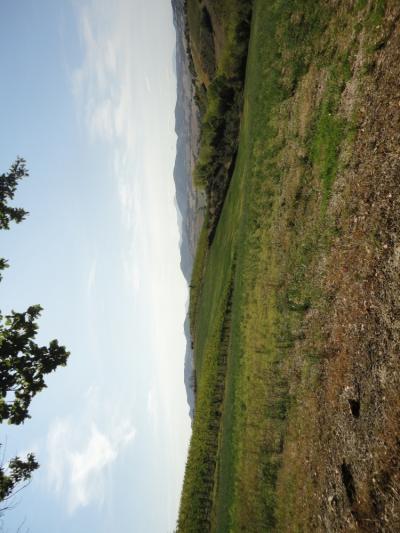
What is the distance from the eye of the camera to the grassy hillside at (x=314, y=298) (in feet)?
33.7

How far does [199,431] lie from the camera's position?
2678 cm

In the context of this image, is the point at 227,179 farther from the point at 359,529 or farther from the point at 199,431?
the point at 359,529

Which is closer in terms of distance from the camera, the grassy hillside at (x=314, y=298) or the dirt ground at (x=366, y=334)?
the dirt ground at (x=366, y=334)

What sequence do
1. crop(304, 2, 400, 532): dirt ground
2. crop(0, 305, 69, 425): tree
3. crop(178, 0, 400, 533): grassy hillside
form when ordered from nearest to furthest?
crop(304, 2, 400, 532): dirt ground → crop(178, 0, 400, 533): grassy hillside → crop(0, 305, 69, 425): tree

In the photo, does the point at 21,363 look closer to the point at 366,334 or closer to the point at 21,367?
the point at 21,367

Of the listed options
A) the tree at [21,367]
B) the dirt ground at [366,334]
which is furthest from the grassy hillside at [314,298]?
the tree at [21,367]

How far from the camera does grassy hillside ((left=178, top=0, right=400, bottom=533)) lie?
10.3 m

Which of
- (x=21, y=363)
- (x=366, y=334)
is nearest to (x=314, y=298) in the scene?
(x=366, y=334)

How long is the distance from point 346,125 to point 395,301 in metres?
7.99

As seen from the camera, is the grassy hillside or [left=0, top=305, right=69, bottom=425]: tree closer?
the grassy hillside

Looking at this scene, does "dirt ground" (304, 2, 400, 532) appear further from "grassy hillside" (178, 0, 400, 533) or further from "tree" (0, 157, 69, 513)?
"tree" (0, 157, 69, 513)

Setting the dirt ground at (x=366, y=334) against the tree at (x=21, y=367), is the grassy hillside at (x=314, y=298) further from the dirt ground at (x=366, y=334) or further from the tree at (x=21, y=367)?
the tree at (x=21, y=367)

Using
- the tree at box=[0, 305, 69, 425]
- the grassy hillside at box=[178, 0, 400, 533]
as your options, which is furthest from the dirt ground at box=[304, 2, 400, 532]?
the tree at box=[0, 305, 69, 425]

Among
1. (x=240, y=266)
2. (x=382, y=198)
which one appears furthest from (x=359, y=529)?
(x=240, y=266)
